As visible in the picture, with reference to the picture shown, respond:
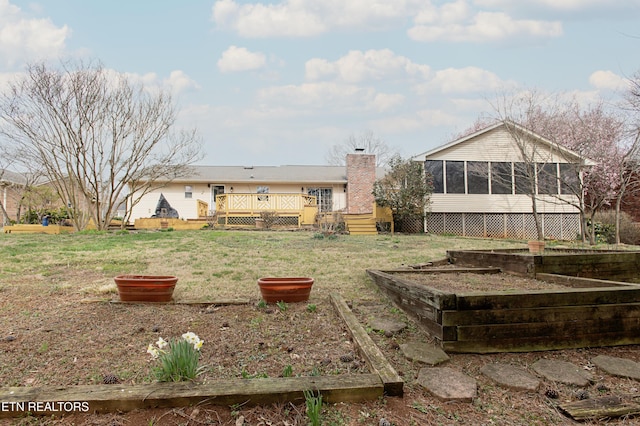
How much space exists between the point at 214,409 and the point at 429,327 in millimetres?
1687

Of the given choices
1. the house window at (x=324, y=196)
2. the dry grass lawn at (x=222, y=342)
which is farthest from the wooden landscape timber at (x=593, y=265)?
the house window at (x=324, y=196)

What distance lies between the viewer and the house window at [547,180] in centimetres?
1628

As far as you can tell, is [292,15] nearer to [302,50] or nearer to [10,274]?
[302,50]

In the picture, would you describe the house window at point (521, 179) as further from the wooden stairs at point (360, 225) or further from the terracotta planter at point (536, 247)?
the terracotta planter at point (536, 247)

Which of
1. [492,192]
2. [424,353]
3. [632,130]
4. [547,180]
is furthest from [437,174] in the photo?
[424,353]

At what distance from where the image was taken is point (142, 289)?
3.63m

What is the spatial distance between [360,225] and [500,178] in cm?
752

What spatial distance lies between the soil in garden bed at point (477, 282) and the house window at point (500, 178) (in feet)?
44.3

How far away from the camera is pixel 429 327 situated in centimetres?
265

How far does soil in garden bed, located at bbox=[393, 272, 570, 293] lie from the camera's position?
3.49 m

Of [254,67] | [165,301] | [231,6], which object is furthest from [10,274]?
[254,67]

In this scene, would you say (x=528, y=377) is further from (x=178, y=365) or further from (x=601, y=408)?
(x=178, y=365)

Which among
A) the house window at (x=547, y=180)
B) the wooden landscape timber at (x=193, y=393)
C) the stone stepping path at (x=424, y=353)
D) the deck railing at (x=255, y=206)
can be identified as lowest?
the stone stepping path at (x=424, y=353)

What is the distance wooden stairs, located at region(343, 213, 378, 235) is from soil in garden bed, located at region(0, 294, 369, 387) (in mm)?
10849
